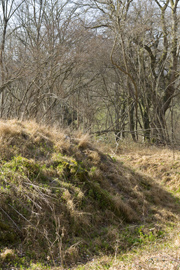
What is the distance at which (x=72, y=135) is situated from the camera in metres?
8.01

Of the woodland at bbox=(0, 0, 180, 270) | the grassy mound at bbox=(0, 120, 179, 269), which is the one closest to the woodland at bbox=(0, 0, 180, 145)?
the woodland at bbox=(0, 0, 180, 270)

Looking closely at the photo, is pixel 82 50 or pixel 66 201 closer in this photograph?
pixel 66 201

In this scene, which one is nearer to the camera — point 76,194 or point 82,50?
point 76,194

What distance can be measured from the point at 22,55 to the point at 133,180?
6611 mm

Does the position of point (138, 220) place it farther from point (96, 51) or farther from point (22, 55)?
point (96, 51)

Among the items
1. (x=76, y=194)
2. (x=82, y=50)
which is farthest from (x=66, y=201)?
(x=82, y=50)

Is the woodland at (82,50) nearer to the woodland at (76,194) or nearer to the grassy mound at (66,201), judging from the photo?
the woodland at (76,194)

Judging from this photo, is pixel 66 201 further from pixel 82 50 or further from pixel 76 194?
pixel 82 50

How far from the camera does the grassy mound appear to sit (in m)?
4.28

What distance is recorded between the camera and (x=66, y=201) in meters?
5.20

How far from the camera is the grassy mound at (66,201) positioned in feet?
14.0

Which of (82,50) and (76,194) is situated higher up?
(82,50)

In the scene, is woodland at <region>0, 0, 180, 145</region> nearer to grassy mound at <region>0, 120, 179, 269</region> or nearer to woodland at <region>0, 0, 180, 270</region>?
woodland at <region>0, 0, 180, 270</region>

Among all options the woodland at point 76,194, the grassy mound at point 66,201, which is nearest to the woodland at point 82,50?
the woodland at point 76,194
